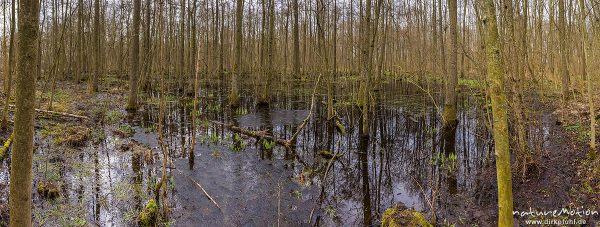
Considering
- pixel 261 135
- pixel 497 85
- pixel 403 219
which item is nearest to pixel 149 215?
pixel 403 219

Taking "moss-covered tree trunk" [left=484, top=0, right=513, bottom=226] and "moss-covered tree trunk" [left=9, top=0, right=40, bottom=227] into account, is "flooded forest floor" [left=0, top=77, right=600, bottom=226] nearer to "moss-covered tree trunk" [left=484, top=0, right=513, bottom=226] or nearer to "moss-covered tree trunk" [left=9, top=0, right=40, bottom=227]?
"moss-covered tree trunk" [left=484, top=0, right=513, bottom=226]

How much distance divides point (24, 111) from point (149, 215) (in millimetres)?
2816

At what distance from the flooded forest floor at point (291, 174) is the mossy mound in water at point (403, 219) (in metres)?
0.22

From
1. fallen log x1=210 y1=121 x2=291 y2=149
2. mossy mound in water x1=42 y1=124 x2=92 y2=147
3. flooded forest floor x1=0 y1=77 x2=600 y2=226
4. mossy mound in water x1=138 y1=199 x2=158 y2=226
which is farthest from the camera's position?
fallen log x1=210 y1=121 x2=291 y2=149

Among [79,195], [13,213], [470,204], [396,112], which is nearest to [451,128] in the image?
[396,112]

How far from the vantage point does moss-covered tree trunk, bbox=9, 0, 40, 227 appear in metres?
2.26

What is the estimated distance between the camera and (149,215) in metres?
4.81

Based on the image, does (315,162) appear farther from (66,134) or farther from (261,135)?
(66,134)

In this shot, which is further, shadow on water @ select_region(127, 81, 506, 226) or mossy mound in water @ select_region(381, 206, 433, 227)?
shadow on water @ select_region(127, 81, 506, 226)

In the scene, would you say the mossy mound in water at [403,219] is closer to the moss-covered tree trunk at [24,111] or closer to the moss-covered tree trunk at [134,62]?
the moss-covered tree trunk at [24,111]

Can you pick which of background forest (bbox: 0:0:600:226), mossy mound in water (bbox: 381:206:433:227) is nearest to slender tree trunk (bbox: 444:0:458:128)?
background forest (bbox: 0:0:600:226)

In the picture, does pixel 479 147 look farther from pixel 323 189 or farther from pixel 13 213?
pixel 13 213

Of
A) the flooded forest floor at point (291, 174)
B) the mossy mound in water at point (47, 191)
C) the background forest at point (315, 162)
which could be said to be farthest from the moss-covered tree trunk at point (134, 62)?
the mossy mound in water at point (47, 191)

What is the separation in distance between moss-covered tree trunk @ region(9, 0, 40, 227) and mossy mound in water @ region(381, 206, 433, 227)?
368cm
